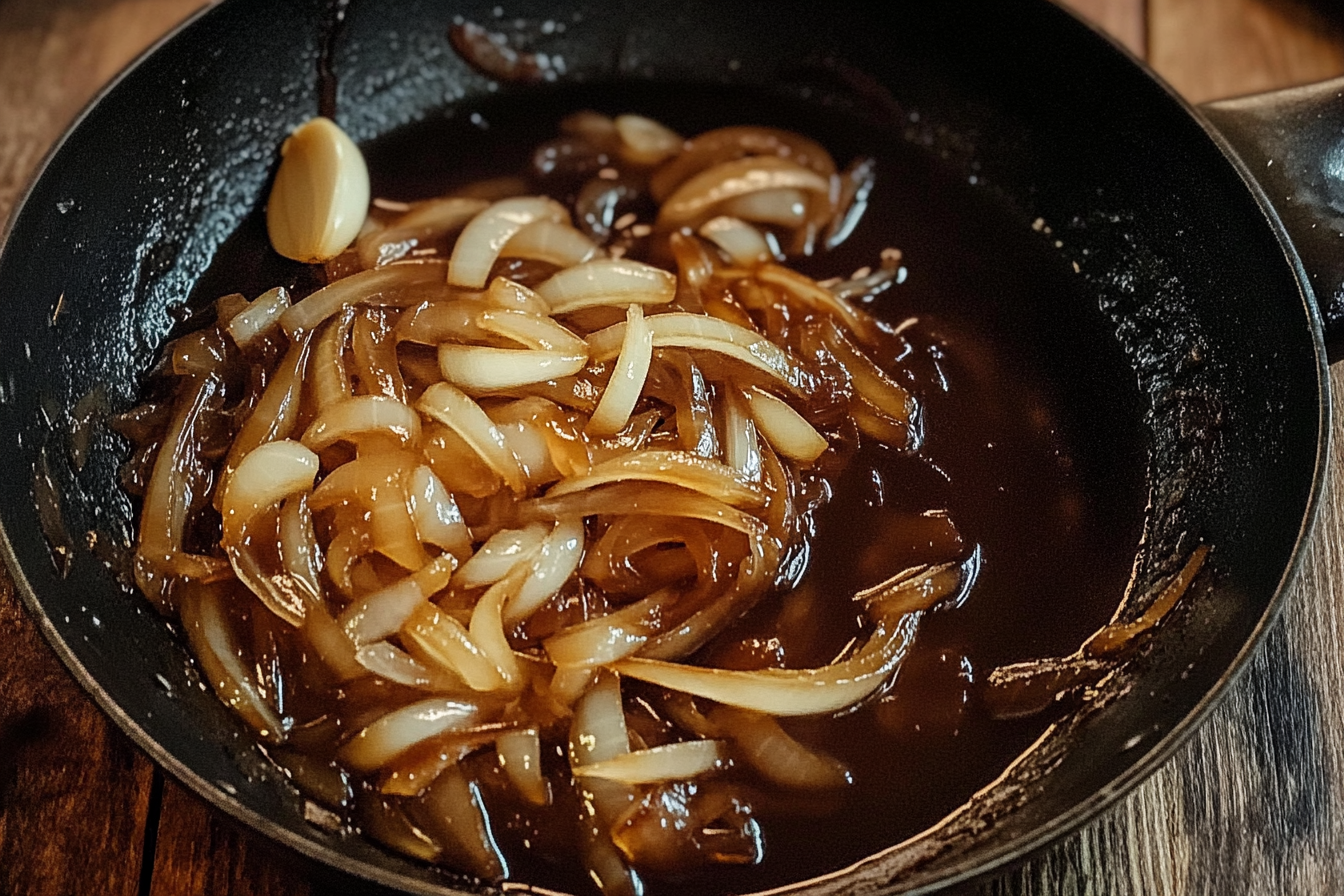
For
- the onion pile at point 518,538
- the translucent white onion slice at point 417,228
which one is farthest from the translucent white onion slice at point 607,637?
the translucent white onion slice at point 417,228

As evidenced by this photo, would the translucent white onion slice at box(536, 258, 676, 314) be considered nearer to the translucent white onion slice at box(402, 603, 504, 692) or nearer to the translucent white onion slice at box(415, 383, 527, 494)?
the translucent white onion slice at box(415, 383, 527, 494)

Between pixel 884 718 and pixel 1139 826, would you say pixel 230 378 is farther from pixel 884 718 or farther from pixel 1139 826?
pixel 1139 826

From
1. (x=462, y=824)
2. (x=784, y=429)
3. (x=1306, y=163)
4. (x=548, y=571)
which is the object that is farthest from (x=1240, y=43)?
(x=462, y=824)

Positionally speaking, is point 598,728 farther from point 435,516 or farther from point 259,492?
point 259,492

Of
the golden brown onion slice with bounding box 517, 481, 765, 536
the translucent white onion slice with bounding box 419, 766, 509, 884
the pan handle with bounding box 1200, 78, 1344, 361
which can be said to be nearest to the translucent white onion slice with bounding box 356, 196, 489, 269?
the golden brown onion slice with bounding box 517, 481, 765, 536

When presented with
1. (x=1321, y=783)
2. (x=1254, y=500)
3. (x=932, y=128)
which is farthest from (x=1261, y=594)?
(x=932, y=128)
